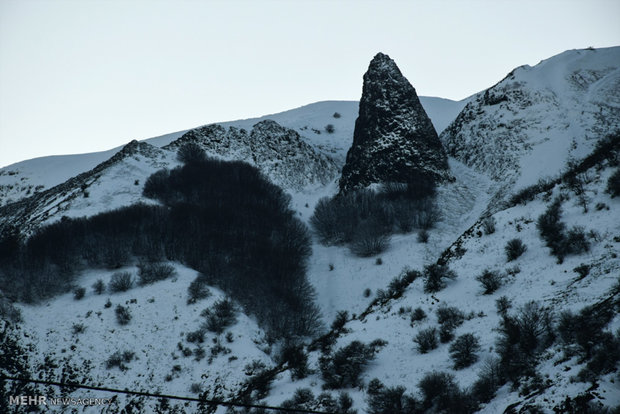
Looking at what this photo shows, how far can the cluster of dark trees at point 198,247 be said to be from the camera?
39375 millimetres

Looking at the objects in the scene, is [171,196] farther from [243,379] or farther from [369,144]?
[243,379]

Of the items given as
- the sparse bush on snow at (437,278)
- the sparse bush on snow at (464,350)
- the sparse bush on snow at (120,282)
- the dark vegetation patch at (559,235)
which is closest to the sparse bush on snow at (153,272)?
the sparse bush on snow at (120,282)

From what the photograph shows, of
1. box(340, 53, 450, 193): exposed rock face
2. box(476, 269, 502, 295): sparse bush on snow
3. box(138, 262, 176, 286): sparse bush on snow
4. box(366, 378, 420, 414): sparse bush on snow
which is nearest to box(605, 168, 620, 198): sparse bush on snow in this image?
box(476, 269, 502, 295): sparse bush on snow

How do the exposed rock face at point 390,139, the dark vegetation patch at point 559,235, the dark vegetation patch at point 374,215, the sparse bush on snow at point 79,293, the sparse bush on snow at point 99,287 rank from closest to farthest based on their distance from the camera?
the dark vegetation patch at point 559,235 < the sparse bush on snow at point 79,293 < the sparse bush on snow at point 99,287 < the dark vegetation patch at point 374,215 < the exposed rock face at point 390,139

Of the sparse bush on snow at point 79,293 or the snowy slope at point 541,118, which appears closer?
the sparse bush on snow at point 79,293

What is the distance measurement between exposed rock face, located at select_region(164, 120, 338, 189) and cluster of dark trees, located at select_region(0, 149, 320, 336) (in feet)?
30.1

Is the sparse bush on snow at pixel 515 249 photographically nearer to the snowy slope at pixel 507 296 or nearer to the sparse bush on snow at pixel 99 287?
the snowy slope at pixel 507 296

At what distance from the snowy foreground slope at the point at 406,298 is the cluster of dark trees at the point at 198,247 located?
1.71 m

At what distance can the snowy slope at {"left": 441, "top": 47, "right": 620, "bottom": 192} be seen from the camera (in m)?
53.9

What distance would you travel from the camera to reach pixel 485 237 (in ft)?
104

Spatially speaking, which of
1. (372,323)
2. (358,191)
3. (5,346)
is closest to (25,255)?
(5,346)

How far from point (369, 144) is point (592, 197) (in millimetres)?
36785

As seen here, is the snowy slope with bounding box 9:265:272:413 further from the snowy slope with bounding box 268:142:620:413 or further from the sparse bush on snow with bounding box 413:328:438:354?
the sparse bush on snow with bounding box 413:328:438:354

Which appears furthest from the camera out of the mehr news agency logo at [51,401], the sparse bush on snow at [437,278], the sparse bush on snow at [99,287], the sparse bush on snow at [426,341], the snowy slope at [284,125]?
the snowy slope at [284,125]
